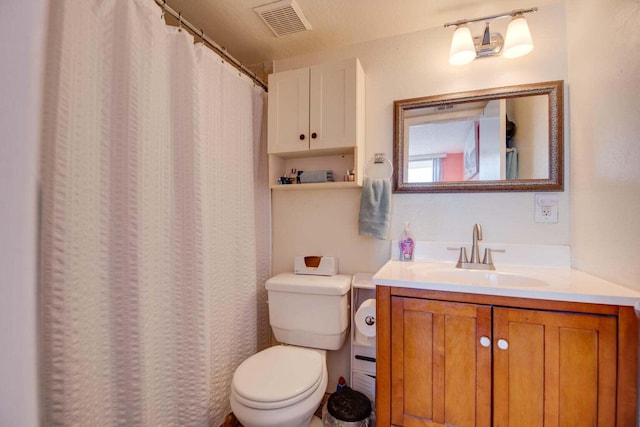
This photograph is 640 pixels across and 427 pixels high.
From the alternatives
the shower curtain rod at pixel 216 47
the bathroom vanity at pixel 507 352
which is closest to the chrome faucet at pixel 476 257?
the bathroom vanity at pixel 507 352

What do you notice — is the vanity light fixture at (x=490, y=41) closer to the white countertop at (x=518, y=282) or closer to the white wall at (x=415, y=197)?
the white wall at (x=415, y=197)

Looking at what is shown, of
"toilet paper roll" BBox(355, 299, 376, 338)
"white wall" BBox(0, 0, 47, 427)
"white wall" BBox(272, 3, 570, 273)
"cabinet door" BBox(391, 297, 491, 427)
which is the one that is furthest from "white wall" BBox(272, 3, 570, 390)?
"white wall" BBox(0, 0, 47, 427)

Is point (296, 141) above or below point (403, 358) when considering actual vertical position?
above

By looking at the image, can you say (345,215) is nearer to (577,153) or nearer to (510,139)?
(510,139)

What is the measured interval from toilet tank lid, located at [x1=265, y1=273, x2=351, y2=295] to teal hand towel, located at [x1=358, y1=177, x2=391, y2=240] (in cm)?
31

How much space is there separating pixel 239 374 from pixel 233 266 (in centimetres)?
53

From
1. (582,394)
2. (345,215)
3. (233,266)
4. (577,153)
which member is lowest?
(582,394)

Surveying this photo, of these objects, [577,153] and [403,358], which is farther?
[577,153]

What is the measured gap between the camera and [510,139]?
138cm

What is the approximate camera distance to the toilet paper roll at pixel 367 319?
1.33m

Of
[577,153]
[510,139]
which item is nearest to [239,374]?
[510,139]

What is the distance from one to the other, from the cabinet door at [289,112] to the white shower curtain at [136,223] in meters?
0.23

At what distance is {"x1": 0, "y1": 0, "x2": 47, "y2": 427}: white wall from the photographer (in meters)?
0.23

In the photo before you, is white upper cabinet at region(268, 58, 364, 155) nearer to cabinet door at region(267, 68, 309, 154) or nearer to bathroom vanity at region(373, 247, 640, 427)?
cabinet door at region(267, 68, 309, 154)
